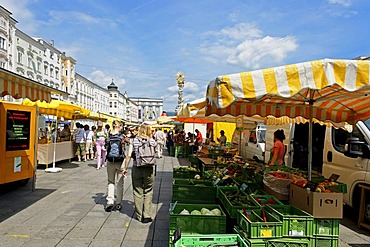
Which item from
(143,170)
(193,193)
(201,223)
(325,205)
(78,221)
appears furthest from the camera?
(78,221)

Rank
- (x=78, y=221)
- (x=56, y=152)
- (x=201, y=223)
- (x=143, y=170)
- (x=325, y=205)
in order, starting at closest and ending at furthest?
(x=201, y=223) < (x=325, y=205) < (x=143, y=170) < (x=78, y=221) < (x=56, y=152)

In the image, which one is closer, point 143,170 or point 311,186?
point 311,186

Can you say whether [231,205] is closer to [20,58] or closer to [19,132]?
[19,132]

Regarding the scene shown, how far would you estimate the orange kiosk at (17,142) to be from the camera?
6855 mm

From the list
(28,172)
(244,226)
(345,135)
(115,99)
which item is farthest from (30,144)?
(115,99)

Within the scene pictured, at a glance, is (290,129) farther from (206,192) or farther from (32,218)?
Result: (32,218)

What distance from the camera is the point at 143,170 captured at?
17.9ft

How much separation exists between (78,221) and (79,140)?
9.51 meters

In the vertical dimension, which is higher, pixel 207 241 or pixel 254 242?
pixel 207 241

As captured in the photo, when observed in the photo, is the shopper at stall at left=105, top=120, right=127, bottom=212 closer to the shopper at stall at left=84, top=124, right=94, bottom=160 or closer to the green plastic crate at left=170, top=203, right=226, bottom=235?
the green plastic crate at left=170, top=203, right=226, bottom=235

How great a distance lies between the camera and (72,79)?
7612cm

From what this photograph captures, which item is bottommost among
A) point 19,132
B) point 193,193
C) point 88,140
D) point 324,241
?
point 324,241

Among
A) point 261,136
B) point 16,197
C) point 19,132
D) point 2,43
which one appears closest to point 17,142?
point 19,132

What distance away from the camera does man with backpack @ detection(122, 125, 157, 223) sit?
535cm
